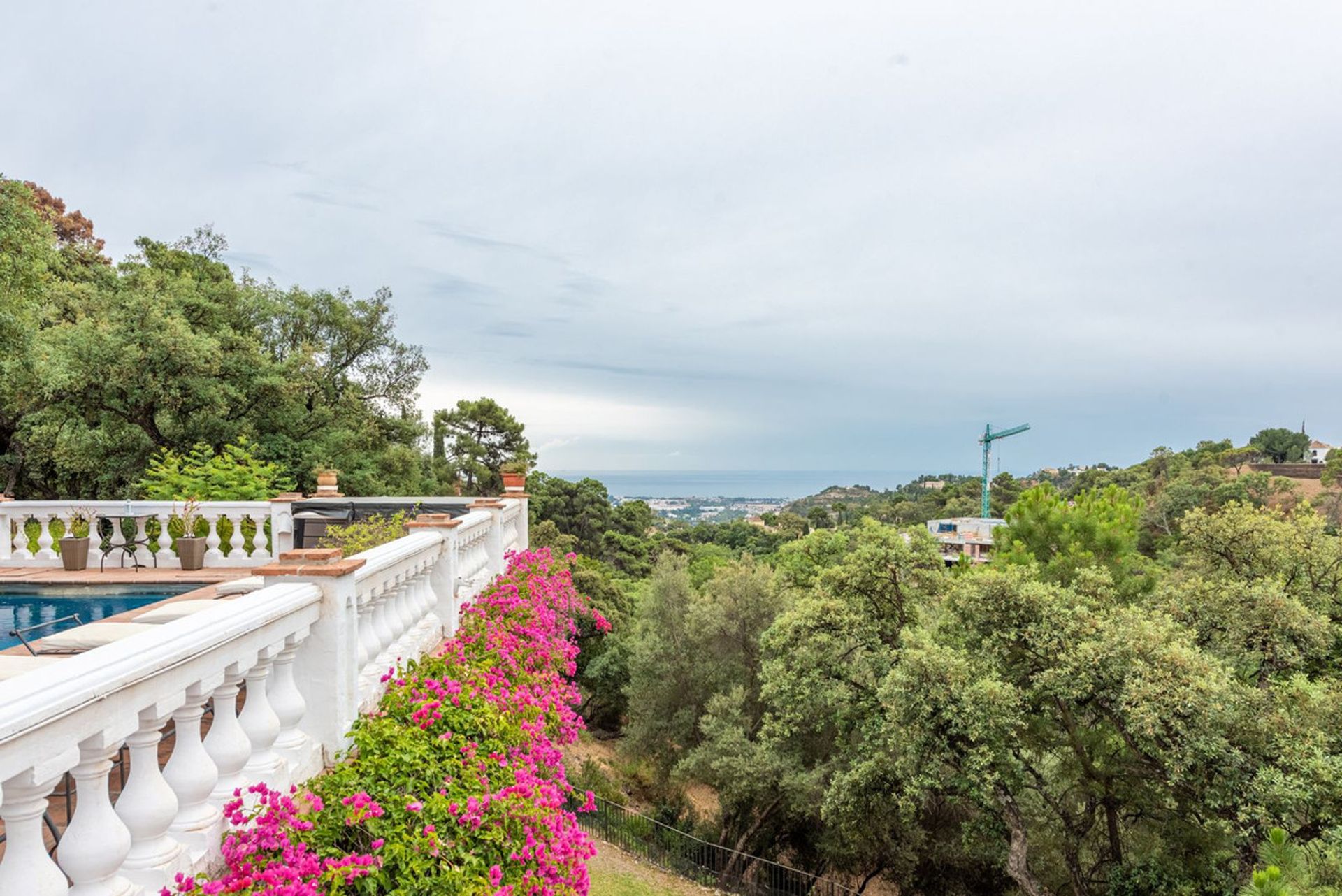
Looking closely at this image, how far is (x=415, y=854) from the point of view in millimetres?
1952

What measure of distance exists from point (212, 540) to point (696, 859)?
11.9 meters

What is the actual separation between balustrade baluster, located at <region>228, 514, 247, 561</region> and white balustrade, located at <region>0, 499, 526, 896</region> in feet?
14.6

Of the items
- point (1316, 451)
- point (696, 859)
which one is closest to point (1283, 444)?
point (1316, 451)

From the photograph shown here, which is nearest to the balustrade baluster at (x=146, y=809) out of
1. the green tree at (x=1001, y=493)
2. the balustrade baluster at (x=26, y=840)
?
the balustrade baluster at (x=26, y=840)

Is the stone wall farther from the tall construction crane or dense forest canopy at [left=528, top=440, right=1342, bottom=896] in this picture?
dense forest canopy at [left=528, top=440, right=1342, bottom=896]

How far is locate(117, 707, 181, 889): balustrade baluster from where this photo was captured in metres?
1.66

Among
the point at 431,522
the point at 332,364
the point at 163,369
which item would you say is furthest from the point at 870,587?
the point at 332,364

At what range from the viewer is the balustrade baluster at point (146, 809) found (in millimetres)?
1656

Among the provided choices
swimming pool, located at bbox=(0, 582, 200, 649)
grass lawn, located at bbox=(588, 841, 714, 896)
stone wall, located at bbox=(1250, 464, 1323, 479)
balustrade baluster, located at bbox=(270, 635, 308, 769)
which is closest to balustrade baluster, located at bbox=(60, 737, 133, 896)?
balustrade baluster, located at bbox=(270, 635, 308, 769)

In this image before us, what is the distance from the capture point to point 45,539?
6445 millimetres

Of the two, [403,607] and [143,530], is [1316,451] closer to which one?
[403,607]

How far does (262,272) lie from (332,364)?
9.80 ft

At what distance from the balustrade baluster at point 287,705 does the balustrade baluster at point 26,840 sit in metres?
1.02

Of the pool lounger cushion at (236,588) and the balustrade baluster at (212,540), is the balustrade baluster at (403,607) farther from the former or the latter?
the balustrade baluster at (212,540)
